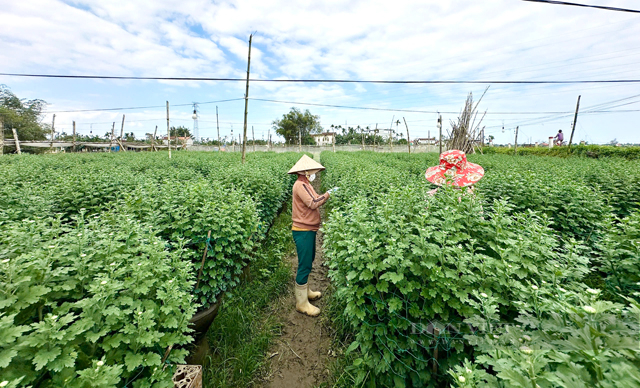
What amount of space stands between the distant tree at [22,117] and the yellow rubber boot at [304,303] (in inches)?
2172

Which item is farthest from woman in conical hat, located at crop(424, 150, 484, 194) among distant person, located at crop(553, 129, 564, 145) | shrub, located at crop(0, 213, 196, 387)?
distant person, located at crop(553, 129, 564, 145)

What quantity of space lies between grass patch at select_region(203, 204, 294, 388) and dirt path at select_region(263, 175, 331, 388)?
155mm

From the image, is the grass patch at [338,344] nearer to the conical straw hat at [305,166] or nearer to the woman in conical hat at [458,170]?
the conical straw hat at [305,166]

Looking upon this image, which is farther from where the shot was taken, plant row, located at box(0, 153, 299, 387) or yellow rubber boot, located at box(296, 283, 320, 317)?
yellow rubber boot, located at box(296, 283, 320, 317)

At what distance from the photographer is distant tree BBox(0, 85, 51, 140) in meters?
38.8

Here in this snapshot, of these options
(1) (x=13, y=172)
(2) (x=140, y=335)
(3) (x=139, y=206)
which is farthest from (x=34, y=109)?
(2) (x=140, y=335)

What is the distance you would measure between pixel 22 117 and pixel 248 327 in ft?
194

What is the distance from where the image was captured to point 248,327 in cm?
395

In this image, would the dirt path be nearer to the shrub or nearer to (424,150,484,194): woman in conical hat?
the shrub

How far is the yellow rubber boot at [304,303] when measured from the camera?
443cm

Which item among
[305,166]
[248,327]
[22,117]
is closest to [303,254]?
[248,327]

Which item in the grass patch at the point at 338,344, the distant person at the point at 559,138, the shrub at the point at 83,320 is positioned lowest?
the grass patch at the point at 338,344

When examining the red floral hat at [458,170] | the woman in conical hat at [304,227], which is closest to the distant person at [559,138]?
the red floral hat at [458,170]

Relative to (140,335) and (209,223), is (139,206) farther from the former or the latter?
(140,335)
